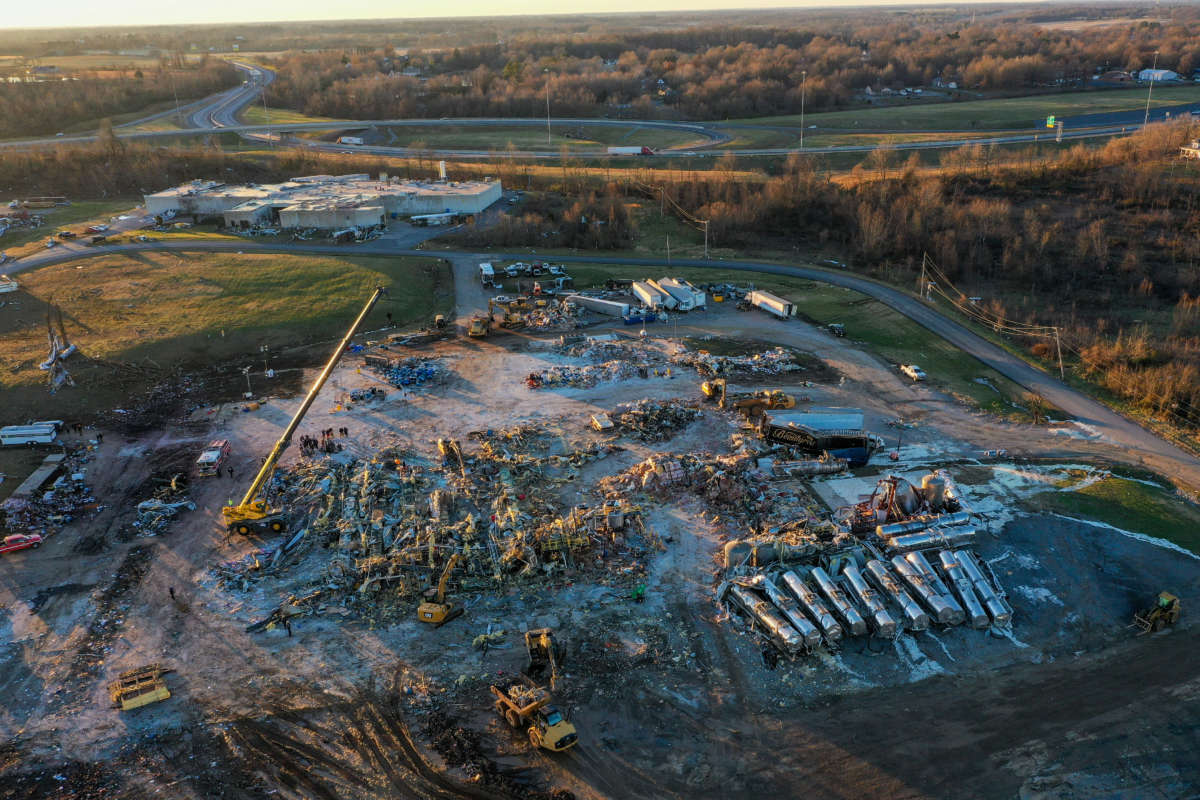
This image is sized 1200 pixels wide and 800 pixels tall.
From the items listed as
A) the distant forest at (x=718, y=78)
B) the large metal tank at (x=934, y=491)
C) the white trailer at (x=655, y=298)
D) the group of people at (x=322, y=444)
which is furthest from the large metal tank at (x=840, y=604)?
the distant forest at (x=718, y=78)

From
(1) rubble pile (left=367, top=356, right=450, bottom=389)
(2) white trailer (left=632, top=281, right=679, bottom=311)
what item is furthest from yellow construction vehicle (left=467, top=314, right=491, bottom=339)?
(2) white trailer (left=632, top=281, right=679, bottom=311)

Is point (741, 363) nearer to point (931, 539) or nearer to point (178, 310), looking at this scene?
point (931, 539)

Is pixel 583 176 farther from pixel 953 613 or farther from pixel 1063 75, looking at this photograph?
pixel 1063 75

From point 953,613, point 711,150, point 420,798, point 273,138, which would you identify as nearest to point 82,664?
point 420,798

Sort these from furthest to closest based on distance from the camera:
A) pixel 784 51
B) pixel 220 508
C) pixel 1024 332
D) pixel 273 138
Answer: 1. pixel 784 51
2. pixel 273 138
3. pixel 1024 332
4. pixel 220 508

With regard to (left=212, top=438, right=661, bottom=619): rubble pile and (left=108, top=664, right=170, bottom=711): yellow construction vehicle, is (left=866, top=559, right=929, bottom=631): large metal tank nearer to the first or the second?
(left=212, top=438, right=661, bottom=619): rubble pile

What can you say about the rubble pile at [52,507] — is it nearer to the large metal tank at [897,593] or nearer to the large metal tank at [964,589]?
the large metal tank at [897,593]
